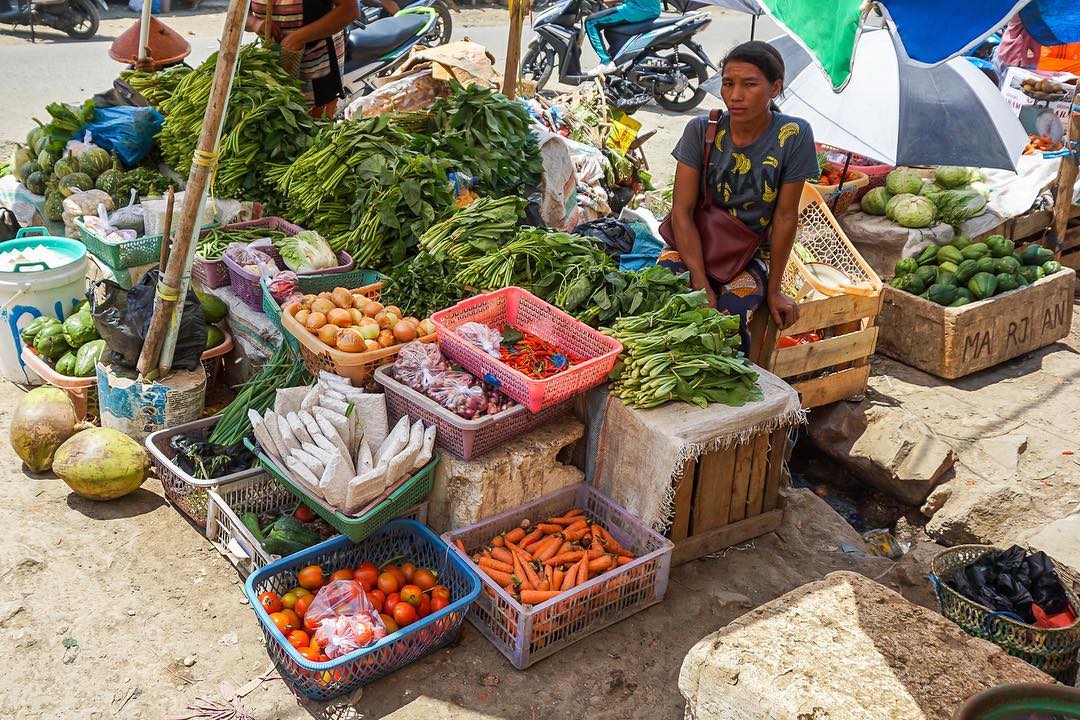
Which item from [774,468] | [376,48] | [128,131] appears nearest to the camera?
[774,468]

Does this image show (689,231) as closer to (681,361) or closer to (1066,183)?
(681,361)

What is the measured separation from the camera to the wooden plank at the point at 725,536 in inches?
159

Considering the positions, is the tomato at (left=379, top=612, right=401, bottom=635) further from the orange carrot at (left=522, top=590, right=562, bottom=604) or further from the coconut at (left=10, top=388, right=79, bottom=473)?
the coconut at (left=10, top=388, right=79, bottom=473)

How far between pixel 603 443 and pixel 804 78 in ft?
12.3

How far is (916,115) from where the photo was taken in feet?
19.6

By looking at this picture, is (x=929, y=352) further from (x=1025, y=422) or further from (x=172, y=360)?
(x=172, y=360)

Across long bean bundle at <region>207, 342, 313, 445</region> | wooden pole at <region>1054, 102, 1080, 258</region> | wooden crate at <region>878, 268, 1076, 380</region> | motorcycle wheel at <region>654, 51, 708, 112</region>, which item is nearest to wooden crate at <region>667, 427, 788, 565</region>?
long bean bundle at <region>207, 342, 313, 445</region>

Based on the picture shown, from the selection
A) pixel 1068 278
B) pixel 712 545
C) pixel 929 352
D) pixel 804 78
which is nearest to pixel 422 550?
pixel 712 545

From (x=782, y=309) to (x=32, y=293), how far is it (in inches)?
155

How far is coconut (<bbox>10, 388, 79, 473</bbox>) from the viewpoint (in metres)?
4.35

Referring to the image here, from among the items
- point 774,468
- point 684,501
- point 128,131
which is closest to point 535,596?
point 684,501

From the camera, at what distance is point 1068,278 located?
20.8 feet

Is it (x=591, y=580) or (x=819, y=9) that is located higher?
(x=819, y=9)

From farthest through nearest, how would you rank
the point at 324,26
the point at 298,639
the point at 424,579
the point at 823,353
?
1. the point at 324,26
2. the point at 823,353
3. the point at 424,579
4. the point at 298,639
